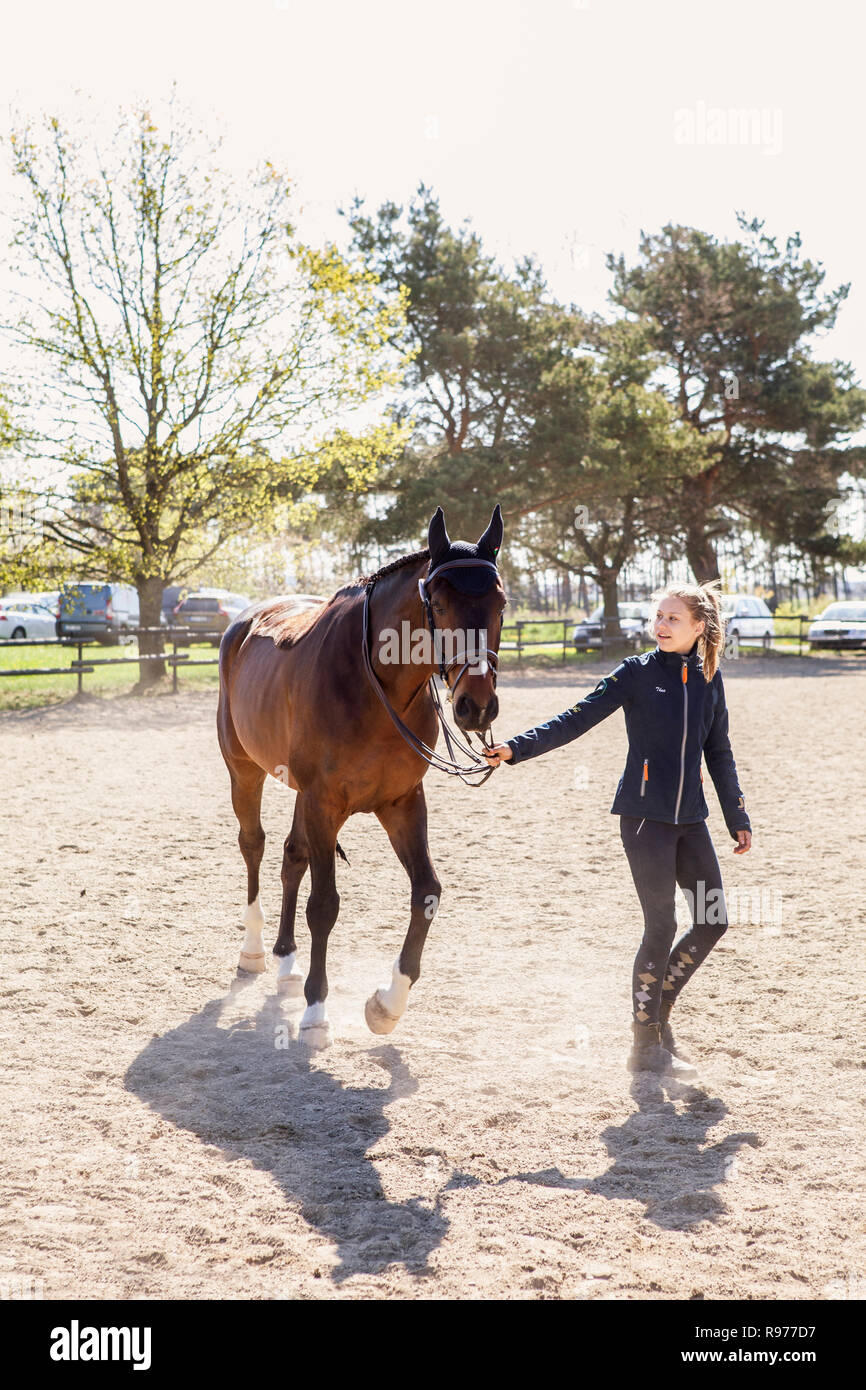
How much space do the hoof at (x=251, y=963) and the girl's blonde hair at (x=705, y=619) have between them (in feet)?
9.05

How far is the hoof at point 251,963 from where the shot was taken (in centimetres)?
533

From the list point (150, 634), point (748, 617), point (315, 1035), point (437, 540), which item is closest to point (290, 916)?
point (315, 1035)

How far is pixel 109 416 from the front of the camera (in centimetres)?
1920

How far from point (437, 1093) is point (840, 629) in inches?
1230

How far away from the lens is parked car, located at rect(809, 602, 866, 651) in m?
31.9

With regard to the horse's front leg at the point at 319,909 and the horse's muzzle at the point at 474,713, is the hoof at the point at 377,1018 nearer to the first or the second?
the horse's front leg at the point at 319,909

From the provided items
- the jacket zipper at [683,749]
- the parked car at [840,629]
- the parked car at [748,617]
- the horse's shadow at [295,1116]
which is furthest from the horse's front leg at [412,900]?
the parked car at [748,617]

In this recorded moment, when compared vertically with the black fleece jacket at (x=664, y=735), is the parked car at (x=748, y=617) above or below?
above

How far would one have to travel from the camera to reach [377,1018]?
14.1 feet

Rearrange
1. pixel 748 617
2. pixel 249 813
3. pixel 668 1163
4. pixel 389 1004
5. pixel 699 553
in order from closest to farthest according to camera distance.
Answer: pixel 668 1163
pixel 389 1004
pixel 249 813
pixel 748 617
pixel 699 553

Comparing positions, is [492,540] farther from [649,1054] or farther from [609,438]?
[609,438]

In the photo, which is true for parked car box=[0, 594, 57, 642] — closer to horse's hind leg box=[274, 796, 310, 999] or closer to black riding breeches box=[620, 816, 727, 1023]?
horse's hind leg box=[274, 796, 310, 999]
